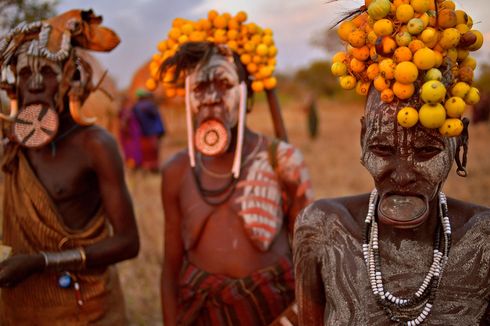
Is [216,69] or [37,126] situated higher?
[216,69]

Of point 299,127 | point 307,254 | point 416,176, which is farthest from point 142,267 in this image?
point 299,127

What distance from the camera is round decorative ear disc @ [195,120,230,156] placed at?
3.23m

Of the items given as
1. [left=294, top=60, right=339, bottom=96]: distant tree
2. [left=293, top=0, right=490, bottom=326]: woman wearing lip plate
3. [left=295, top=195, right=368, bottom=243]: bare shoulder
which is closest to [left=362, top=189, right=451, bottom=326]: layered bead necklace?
[left=293, top=0, right=490, bottom=326]: woman wearing lip plate

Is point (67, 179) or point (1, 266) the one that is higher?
point (67, 179)

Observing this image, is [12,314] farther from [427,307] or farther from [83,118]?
[427,307]

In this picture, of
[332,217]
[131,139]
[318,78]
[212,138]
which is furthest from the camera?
[318,78]

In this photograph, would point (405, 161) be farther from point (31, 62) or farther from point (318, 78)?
point (318, 78)

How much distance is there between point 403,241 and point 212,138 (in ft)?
4.52

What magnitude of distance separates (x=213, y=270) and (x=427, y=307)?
55.5 inches

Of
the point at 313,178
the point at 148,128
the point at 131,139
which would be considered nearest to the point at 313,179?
the point at 313,178

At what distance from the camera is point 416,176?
199cm

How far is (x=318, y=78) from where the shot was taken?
39.8 metres

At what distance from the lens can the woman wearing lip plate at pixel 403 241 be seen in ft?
6.50

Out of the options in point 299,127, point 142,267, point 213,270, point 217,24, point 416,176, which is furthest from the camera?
point 299,127
